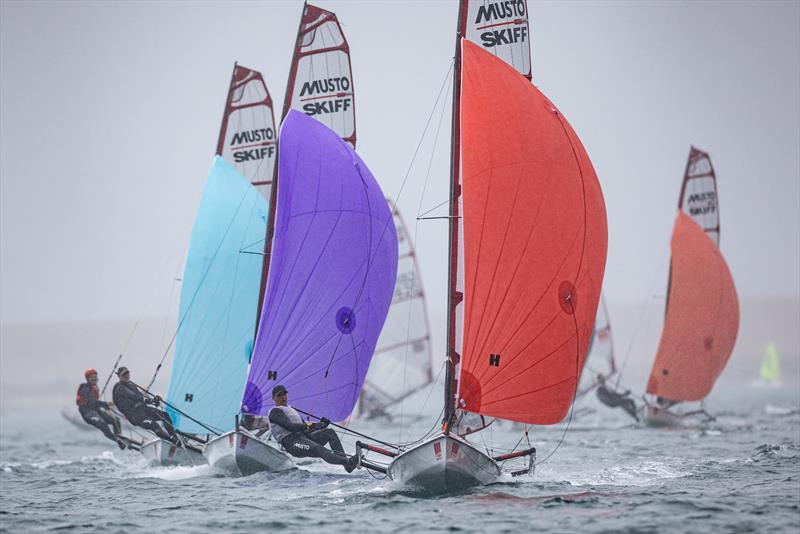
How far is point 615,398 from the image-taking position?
4162 cm

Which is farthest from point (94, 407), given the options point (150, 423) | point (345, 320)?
point (345, 320)

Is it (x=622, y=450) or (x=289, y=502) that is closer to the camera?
(x=289, y=502)

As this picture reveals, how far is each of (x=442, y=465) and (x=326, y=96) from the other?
10730mm

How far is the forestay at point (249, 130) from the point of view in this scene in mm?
26484

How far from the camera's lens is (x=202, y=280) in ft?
81.7

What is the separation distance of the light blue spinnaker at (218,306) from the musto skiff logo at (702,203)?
20.3 m

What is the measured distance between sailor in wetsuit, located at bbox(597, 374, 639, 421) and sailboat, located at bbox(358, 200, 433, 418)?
793cm

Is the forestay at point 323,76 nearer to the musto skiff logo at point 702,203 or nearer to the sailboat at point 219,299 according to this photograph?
the sailboat at point 219,299

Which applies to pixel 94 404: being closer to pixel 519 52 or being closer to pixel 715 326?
pixel 519 52

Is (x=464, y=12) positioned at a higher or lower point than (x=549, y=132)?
higher

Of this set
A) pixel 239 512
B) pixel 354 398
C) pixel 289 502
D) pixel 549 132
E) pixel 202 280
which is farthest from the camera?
pixel 202 280

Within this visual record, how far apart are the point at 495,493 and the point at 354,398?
5.34 meters

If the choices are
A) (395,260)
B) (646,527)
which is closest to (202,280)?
(395,260)

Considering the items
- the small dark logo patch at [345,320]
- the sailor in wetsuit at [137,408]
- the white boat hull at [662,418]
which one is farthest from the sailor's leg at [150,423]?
the white boat hull at [662,418]
